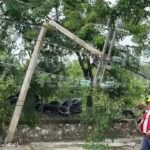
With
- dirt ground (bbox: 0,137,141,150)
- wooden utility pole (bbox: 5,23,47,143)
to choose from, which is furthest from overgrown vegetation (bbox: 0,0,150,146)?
dirt ground (bbox: 0,137,141,150)

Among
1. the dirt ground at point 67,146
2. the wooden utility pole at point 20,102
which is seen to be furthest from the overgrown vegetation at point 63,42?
the dirt ground at point 67,146

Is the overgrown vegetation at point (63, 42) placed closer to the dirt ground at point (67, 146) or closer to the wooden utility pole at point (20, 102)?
the wooden utility pole at point (20, 102)

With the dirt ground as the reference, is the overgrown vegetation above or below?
above

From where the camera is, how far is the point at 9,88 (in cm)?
1152

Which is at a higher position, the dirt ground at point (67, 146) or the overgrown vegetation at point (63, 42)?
the overgrown vegetation at point (63, 42)

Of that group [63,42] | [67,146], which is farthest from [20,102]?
[63,42]

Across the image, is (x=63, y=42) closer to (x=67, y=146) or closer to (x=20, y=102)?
(x=20, y=102)

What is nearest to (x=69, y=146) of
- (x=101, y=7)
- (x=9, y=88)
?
(x=9, y=88)

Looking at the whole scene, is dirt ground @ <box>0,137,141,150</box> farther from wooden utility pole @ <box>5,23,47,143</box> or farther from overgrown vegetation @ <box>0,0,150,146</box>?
overgrown vegetation @ <box>0,0,150,146</box>

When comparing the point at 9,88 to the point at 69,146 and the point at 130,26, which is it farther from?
the point at 130,26

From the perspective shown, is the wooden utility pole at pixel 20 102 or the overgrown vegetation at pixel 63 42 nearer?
the wooden utility pole at pixel 20 102

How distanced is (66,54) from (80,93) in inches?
90.3

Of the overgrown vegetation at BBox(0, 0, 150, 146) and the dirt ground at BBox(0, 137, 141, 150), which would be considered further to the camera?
the overgrown vegetation at BBox(0, 0, 150, 146)

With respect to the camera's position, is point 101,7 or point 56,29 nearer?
point 56,29
